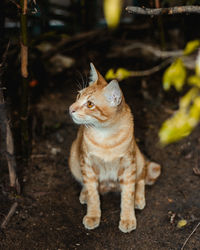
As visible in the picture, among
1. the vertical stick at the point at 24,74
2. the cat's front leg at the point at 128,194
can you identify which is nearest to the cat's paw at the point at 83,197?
the cat's front leg at the point at 128,194

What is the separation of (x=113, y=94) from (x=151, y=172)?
3.15ft

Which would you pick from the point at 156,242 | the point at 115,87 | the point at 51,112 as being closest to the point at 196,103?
the point at 115,87

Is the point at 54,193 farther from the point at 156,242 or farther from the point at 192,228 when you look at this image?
the point at 192,228

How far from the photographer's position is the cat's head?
2.07 meters

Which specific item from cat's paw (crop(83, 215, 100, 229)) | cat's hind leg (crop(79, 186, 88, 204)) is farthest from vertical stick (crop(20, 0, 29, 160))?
cat's paw (crop(83, 215, 100, 229))

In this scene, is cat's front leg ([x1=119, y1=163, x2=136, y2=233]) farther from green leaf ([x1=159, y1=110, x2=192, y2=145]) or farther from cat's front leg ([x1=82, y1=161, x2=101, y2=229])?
green leaf ([x1=159, y1=110, x2=192, y2=145])

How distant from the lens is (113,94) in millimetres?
2066

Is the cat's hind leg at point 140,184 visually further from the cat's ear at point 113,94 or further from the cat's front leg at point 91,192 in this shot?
the cat's ear at point 113,94

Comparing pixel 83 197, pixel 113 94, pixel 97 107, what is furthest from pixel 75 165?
pixel 113 94

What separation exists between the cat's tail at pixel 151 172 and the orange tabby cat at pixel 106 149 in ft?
0.59

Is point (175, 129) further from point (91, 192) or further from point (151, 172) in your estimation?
point (151, 172)

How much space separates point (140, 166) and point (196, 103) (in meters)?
1.73

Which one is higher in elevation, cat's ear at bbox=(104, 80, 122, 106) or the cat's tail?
cat's ear at bbox=(104, 80, 122, 106)

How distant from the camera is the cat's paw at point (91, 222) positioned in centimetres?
231
